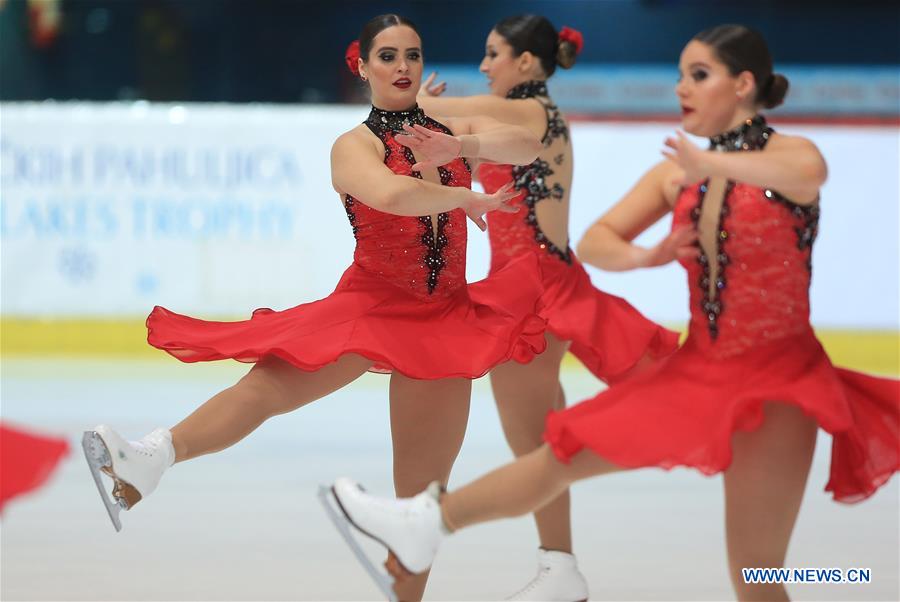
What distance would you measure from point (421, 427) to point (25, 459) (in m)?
1.02

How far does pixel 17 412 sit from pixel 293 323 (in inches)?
151

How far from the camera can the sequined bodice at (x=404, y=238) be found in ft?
11.2

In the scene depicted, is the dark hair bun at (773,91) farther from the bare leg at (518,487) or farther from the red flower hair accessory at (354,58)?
the red flower hair accessory at (354,58)

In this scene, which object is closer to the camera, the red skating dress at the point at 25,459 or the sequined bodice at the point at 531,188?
the red skating dress at the point at 25,459

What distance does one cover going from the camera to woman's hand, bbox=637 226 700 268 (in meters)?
2.78

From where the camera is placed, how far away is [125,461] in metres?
3.11

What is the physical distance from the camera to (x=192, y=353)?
345cm

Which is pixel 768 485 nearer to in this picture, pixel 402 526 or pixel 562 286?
pixel 402 526

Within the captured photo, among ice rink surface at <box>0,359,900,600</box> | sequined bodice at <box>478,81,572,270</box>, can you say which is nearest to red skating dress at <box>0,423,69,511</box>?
ice rink surface at <box>0,359,900,600</box>

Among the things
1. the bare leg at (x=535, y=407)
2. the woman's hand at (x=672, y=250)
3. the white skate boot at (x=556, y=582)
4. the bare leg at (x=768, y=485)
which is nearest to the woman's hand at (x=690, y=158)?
the woman's hand at (x=672, y=250)

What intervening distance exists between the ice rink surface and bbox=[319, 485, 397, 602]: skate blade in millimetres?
655

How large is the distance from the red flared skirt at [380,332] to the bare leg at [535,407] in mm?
339

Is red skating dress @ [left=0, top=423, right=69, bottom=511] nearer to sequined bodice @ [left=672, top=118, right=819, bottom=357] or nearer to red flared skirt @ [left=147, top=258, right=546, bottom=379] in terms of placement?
red flared skirt @ [left=147, top=258, right=546, bottom=379]
